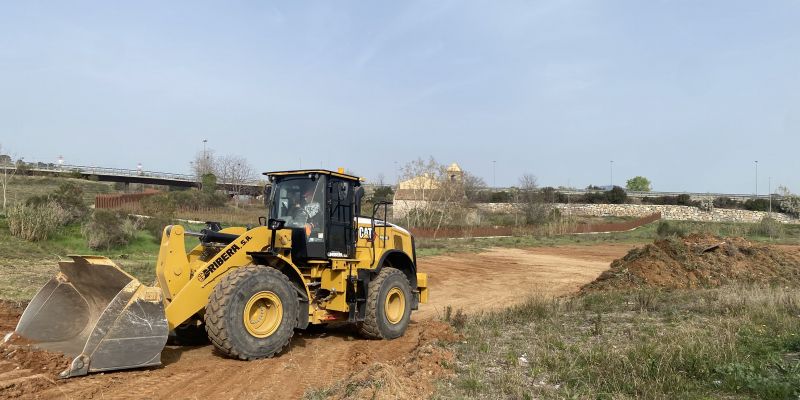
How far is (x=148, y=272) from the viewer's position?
55.0 feet

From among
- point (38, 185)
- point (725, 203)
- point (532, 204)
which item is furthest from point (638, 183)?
point (38, 185)

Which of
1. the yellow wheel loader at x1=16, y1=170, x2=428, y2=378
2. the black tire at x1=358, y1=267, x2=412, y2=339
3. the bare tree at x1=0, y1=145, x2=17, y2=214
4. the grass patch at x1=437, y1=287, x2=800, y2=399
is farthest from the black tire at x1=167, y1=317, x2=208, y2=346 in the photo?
the bare tree at x1=0, y1=145, x2=17, y2=214

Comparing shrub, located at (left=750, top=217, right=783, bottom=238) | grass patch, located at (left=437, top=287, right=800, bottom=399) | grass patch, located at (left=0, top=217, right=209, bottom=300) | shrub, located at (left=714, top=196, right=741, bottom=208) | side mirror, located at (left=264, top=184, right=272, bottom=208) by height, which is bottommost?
shrub, located at (left=750, top=217, right=783, bottom=238)

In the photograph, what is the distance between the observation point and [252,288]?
723 centimetres

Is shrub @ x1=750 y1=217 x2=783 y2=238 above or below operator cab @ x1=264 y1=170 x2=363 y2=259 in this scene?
below

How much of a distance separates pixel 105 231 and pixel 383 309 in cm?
1684

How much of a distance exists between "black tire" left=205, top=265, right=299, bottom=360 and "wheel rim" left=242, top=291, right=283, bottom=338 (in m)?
0.02

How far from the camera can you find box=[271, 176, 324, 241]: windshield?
8.79m

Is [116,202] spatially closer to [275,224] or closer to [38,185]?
[38,185]

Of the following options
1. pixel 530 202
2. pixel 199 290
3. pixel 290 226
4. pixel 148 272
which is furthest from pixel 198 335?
pixel 530 202

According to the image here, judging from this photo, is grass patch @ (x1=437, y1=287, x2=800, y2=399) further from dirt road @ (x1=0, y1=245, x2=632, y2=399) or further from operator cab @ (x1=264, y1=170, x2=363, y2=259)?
operator cab @ (x1=264, y1=170, x2=363, y2=259)

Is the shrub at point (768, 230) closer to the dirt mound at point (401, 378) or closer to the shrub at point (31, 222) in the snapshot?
the dirt mound at point (401, 378)

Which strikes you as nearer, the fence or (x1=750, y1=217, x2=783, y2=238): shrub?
the fence

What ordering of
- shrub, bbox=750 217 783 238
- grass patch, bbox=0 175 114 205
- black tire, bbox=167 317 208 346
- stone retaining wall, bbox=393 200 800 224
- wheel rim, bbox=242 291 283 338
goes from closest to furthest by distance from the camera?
wheel rim, bbox=242 291 283 338
black tire, bbox=167 317 208 346
shrub, bbox=750 217 783 238
grass patch, bbox=0 175 114 205
stone retaining wall, bbox=393 200 800 224
